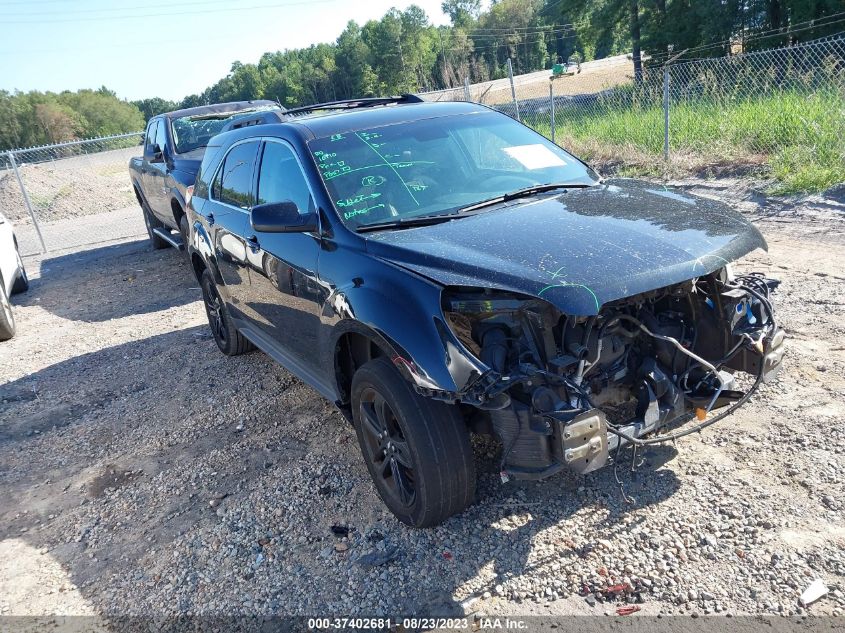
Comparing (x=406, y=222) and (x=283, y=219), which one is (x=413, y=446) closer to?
(x=406, y=222)

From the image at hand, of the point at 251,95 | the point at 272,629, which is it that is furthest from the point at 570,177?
the point at 251,95

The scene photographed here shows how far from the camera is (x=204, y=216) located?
5.37m

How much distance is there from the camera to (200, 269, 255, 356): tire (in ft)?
18.5

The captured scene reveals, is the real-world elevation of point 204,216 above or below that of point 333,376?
above

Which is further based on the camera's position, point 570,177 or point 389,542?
point 570,177

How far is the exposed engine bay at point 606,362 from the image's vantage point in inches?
103

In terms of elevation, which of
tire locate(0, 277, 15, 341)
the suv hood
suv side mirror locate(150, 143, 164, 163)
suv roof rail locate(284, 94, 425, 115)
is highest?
suv roof rail locate(284, 94, 425, 115)

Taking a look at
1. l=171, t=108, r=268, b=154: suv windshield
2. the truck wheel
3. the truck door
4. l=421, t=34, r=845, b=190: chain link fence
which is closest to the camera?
l=421, t=34, r=845, b=190: chain link fence

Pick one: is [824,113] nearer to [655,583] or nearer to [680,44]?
[655,583]

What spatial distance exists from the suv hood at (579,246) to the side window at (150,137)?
26.9 feet

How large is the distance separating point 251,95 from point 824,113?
105451 mm

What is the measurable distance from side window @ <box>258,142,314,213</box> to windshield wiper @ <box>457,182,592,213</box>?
902 mm

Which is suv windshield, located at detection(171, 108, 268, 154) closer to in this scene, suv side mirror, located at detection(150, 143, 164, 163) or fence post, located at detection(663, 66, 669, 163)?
suv side mirror, located at detection(150, 143, 164, 163)

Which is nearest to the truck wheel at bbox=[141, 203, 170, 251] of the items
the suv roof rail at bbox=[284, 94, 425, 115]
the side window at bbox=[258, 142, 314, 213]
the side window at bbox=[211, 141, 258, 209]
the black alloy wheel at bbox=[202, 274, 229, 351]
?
the black alloy wheel at bbox=[202, 274, 229, 351]
